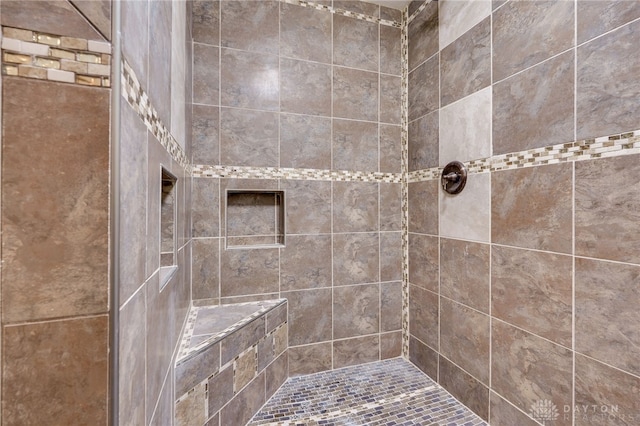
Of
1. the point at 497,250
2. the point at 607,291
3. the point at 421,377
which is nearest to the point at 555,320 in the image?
the point at 607,291

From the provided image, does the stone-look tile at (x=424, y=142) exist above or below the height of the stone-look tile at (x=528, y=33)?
below

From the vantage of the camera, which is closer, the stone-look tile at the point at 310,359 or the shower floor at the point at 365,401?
the shower floor at the point at 365,401

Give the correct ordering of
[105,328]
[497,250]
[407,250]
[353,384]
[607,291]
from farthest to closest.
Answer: [407,250] < [353,384] < [497,250] < [607,291] < [105,328]

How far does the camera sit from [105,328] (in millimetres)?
484

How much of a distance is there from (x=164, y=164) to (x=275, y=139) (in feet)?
3.26

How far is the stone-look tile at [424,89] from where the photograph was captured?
183 cm

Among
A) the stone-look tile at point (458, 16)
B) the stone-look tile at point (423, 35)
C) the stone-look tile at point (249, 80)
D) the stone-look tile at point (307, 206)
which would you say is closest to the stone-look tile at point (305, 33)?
the stone-look tile at point (249, 80)

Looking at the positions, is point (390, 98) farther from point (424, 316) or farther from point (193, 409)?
point (193, 409)

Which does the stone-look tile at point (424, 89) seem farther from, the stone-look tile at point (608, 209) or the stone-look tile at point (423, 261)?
the stone-look tile at point (608, 209)

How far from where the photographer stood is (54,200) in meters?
0.46

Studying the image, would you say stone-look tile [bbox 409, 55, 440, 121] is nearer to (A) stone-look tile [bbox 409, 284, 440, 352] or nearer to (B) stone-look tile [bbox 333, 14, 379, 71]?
(B) stone-look tile [bbox 333, 14, 379, 71]

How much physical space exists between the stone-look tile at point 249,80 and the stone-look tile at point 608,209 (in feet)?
5.41

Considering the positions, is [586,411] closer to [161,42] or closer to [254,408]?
[254,408]

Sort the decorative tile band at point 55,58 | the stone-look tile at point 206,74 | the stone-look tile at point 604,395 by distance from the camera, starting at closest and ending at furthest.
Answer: the decorative tile band at point 55,58, the stone-look tile at point 604,395, the stone-look tile at point 206,74
